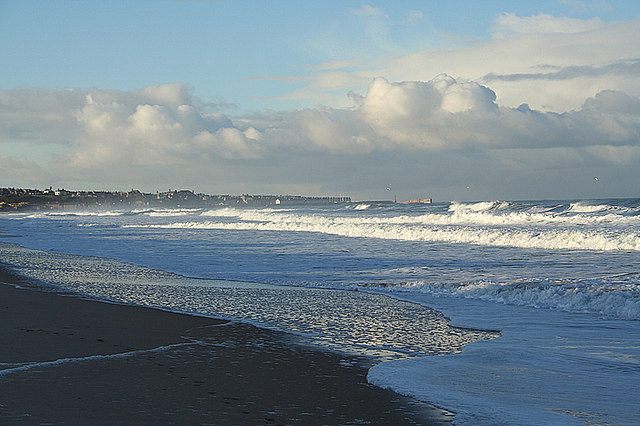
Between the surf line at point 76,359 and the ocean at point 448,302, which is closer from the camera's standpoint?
the ocean at point 448,302

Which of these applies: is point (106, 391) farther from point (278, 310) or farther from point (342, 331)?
point (278, 310)

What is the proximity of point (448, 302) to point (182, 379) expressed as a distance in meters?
6.81

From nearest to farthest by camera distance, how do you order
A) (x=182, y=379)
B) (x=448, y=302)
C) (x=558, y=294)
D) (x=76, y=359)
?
1. (x=182, y=379)
2. (x=76, y=359)
3. (x=558, y=294)
4. (x=448, y=302)

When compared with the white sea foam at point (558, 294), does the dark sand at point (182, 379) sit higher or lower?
lower

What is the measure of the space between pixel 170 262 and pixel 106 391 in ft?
48.0

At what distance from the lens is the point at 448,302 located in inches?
452

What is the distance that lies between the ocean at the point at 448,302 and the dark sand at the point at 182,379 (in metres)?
0.54

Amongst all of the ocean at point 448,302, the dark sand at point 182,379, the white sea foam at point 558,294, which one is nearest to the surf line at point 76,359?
the dark sand at point 182,379

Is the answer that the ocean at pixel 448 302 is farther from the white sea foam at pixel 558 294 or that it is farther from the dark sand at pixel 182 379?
the dark sand at pixel 182 379

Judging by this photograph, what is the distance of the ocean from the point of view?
18.8 feet

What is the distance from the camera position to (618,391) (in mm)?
5625

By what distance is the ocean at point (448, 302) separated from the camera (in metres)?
5.73

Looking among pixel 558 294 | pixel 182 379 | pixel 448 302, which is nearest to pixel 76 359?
pixel 182 379

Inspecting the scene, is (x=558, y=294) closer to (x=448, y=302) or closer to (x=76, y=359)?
(x=448, y=302)
